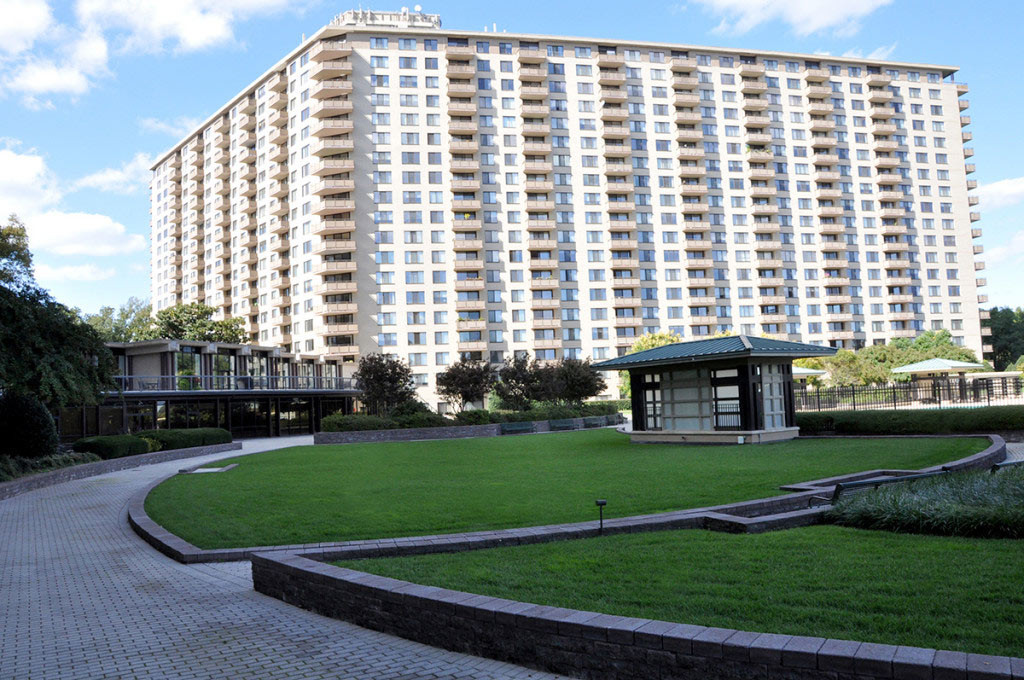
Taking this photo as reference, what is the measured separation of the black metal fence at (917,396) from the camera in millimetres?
37000

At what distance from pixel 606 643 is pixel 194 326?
274 feet

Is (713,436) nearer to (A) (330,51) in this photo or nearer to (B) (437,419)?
(B) (437,419)

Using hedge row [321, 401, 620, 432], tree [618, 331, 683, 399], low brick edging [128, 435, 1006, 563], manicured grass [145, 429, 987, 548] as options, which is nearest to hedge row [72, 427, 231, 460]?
hedge row [321, 401, 620, 432]

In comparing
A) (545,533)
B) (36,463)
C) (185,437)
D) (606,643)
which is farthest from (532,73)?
(606,643)

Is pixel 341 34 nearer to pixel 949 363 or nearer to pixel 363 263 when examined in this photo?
pixel 363 263

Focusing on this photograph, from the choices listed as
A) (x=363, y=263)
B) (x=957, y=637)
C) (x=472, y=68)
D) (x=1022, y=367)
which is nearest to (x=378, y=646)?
(x=957, y=637)

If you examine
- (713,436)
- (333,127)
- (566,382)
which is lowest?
(713,436)

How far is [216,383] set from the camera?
4950 cm

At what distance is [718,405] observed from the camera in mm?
27219

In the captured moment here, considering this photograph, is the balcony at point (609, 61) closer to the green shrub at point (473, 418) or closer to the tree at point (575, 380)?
the tree at point (575, 380)

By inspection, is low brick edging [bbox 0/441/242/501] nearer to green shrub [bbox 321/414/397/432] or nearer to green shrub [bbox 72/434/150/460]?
green shrub [bbox 72/434/150/460]

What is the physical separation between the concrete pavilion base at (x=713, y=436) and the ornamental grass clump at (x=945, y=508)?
1354cm

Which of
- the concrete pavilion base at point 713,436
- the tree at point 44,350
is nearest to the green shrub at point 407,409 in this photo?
the concrete pavilion base at point 713,436

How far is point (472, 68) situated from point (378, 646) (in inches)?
3400
